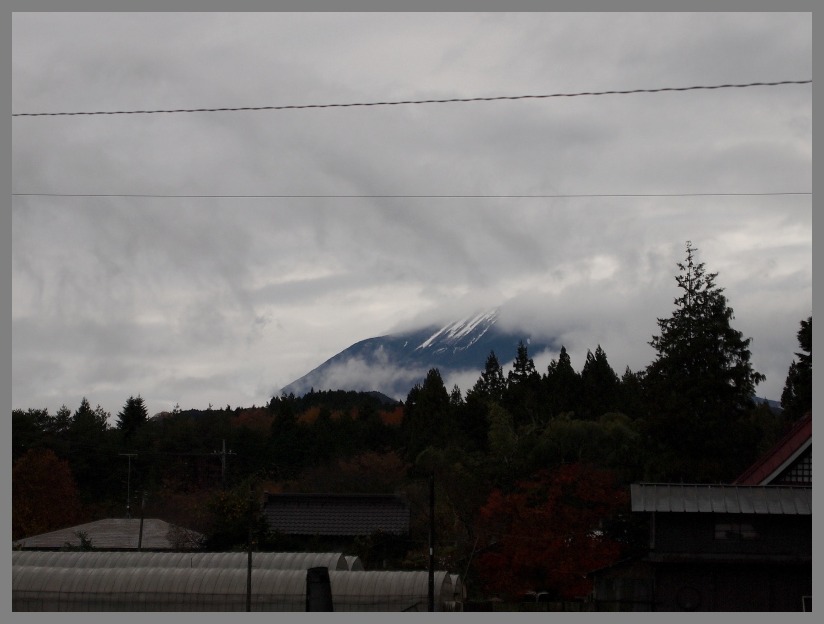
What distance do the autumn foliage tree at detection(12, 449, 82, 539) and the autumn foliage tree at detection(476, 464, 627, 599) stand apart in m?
35.2

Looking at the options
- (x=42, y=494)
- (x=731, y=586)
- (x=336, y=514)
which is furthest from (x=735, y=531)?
(x=42, y=494)

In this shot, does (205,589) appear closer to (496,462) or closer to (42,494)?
(496,462)

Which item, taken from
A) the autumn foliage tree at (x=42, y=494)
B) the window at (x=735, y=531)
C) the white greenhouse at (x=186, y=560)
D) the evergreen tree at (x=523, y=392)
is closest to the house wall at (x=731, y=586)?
the window at (x=735, y=531)

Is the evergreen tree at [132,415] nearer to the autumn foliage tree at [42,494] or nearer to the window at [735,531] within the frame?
the autumn foliage tree at [42,494]

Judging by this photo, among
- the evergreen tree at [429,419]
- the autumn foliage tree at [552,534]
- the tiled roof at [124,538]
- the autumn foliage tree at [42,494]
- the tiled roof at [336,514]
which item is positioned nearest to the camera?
the autumn foliage tree at [552,534]

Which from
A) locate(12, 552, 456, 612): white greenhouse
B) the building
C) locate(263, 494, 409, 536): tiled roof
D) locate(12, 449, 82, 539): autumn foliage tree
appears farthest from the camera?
locate(12, 449, 82, 539): autumn foliage tree

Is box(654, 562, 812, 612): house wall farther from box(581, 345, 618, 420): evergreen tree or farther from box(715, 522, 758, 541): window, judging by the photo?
box(581, 345, 618, 420): evergreen tree

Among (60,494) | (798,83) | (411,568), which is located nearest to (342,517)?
(411,568)

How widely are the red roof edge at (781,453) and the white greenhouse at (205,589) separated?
9219mm

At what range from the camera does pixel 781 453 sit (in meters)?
23.6

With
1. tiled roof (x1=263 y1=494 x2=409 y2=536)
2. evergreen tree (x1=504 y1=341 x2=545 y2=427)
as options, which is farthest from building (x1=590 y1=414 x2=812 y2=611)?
evergreen tree (x1=504 y1=341 x2=545 y2=427)

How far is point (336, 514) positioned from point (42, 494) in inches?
1030

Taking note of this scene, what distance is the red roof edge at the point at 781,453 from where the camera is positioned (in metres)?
22.5

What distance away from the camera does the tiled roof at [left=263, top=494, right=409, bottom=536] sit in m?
41.3
